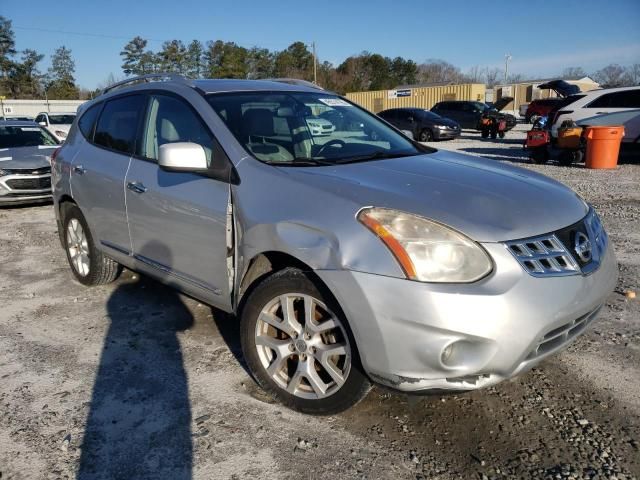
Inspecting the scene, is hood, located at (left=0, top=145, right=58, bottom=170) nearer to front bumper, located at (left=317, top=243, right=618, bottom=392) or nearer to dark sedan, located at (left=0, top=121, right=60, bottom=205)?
dark sedan, located at (left=0, top=121, right=60, bottom=205)

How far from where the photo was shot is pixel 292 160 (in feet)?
10.1

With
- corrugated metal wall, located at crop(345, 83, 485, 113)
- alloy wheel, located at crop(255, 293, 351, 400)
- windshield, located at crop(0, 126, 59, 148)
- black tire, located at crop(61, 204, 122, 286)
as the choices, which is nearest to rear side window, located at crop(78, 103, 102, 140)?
black tire, located at crop(61, 204, 122, 286)

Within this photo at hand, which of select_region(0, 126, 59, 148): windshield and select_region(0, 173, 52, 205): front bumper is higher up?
select_region(0, 126, 59, 148): windshield

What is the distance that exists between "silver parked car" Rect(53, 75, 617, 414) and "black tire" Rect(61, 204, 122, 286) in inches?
31.4

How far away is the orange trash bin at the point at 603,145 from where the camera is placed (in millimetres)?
11703

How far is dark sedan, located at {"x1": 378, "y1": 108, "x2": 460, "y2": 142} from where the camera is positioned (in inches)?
836

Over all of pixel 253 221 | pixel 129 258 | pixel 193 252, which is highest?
pixel 253 221

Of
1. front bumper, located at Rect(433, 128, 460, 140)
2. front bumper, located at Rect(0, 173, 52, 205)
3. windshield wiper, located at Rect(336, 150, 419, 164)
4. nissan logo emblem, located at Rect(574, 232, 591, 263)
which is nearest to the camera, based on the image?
nissan logo emblem, located at Rect(574, 232, 591, 263)

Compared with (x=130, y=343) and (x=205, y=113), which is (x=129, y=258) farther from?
(x=205, y=113)

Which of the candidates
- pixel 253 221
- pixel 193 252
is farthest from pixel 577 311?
pixel 193 252

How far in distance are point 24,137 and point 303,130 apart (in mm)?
8359

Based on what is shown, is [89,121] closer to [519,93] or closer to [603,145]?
[603,145]

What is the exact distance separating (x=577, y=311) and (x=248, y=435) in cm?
165

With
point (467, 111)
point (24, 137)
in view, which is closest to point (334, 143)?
point (24, 137)
